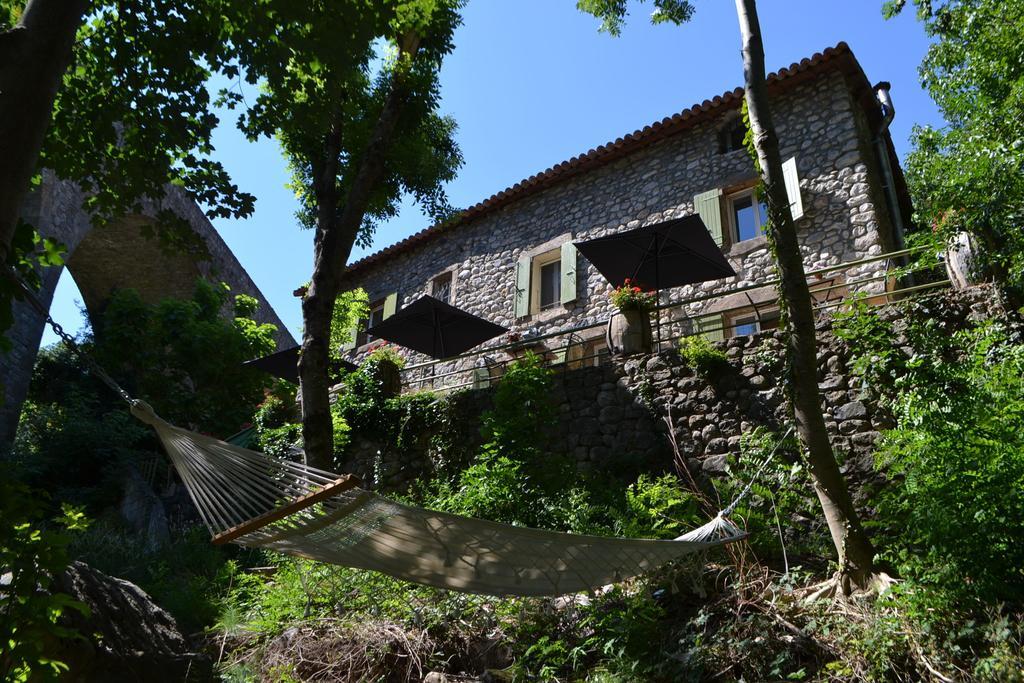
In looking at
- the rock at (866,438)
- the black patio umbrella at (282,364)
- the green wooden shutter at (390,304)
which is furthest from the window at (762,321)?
the green wooden shutter at (390,304)

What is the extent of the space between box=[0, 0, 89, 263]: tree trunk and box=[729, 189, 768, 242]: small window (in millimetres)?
6470

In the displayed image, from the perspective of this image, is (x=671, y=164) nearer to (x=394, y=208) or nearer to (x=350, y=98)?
(x=394, y=208)

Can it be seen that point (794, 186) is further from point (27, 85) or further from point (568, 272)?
point (27, 85)

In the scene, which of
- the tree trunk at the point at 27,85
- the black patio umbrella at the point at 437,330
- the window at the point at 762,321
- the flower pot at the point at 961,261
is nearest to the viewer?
the tree trunk at the point at 27,85

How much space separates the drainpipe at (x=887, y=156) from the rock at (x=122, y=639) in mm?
6939

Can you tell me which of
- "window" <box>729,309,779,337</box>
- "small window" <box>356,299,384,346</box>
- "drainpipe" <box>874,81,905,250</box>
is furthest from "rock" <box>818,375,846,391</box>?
"small window" <box>356,299,384,346</box>

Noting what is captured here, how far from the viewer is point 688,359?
5.00 m

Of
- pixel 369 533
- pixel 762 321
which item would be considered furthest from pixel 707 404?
pixel 369 533

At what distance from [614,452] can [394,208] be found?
9.67 ft

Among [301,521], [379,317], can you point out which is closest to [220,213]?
[301,521]

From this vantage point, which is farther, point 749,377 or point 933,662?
point 749,377

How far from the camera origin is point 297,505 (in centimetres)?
204

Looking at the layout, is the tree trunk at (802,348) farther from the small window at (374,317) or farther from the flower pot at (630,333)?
the small window at (374,317)

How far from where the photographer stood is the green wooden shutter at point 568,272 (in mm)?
8297
